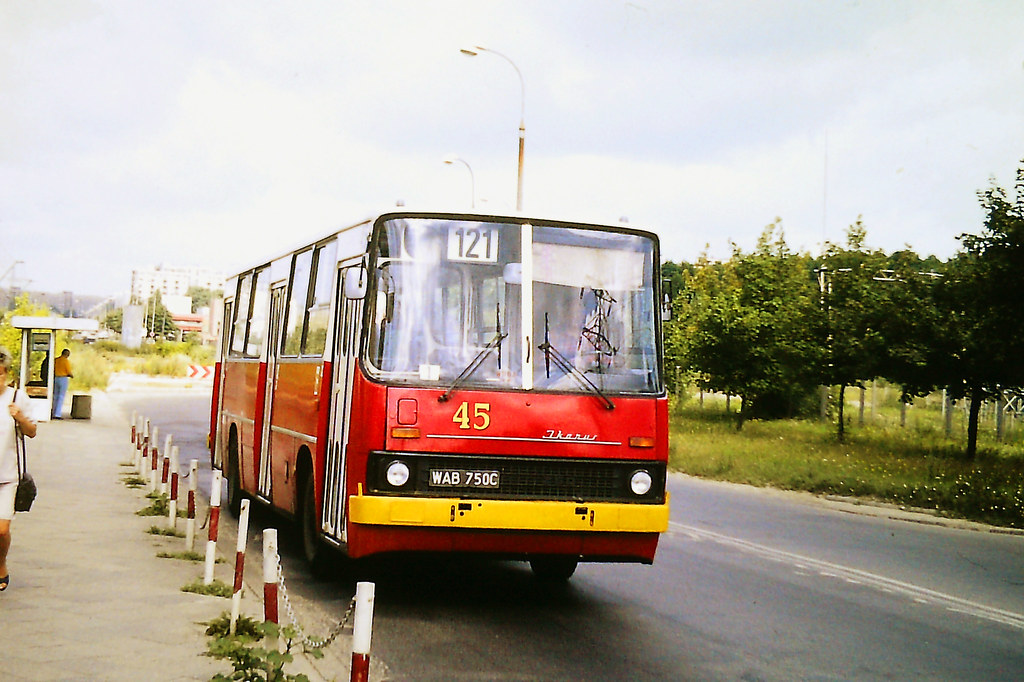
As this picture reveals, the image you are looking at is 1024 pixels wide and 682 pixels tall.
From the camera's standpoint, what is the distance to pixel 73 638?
25.1ft

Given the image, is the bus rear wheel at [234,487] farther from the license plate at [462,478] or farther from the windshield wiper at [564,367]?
the windshield wiper at [564,367]

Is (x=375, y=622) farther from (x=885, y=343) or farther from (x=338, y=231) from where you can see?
(x=885, y=343)

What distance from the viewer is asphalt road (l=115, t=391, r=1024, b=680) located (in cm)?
777

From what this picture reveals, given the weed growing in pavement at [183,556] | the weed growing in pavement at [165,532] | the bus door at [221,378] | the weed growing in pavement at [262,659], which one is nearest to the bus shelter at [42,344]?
the bus door at [221,378]

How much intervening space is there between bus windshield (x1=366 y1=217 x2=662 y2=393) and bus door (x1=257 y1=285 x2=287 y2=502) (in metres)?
3.92

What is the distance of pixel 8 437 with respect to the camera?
8.50m

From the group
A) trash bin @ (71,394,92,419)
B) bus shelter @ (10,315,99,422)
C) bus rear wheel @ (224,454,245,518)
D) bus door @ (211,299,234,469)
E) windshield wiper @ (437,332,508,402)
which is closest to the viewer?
windshield wiper @ (437,332,508,402)

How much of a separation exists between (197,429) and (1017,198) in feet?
68.6

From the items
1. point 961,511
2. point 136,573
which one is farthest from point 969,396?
point 136,573

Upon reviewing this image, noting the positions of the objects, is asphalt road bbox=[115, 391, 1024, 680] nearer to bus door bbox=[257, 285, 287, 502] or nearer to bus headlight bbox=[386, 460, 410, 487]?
bus door bbox=[257, 285, 287, 502]

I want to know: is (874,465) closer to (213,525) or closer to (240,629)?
(213,525)

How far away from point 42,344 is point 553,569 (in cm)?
2466

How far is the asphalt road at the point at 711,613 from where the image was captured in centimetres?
777

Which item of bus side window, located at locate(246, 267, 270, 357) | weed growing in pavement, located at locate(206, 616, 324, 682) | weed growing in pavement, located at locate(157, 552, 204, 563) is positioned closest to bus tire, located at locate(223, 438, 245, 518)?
bus side window, located at locate(246, 267, 270, 357)
